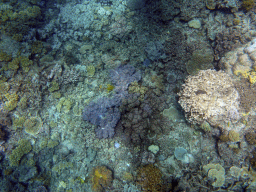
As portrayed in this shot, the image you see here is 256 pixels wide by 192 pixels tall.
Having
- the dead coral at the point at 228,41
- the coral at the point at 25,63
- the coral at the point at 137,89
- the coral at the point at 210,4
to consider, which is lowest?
the coral at the point at 137,89

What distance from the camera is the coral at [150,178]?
469cm

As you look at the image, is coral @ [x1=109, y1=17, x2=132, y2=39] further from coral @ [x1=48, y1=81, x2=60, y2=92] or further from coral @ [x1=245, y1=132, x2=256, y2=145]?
coral @ [x1=245, y1=132, x2=256, y2=145]

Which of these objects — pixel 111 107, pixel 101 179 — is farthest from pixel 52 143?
pixel 111 107

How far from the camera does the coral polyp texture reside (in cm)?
458

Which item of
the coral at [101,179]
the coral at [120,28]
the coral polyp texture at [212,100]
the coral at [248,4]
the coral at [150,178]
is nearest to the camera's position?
the coral polyp texture at [212,100]

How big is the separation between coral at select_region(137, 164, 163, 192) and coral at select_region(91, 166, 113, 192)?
1.03 m

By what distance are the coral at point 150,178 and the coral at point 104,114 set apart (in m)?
1.60

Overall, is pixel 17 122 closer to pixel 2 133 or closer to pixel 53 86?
pixel 2 133

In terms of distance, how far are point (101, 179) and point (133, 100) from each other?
293 centimetres

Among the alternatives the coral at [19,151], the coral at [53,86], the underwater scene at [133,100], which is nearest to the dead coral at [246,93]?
the underwater scene at [133,100]

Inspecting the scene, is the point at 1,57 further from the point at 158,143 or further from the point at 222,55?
the point at 222,55

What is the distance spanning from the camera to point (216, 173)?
179 inches

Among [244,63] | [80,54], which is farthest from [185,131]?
[80,54]

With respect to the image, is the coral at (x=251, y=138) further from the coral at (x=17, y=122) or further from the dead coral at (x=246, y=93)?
the coral at (x=17, y=122)
